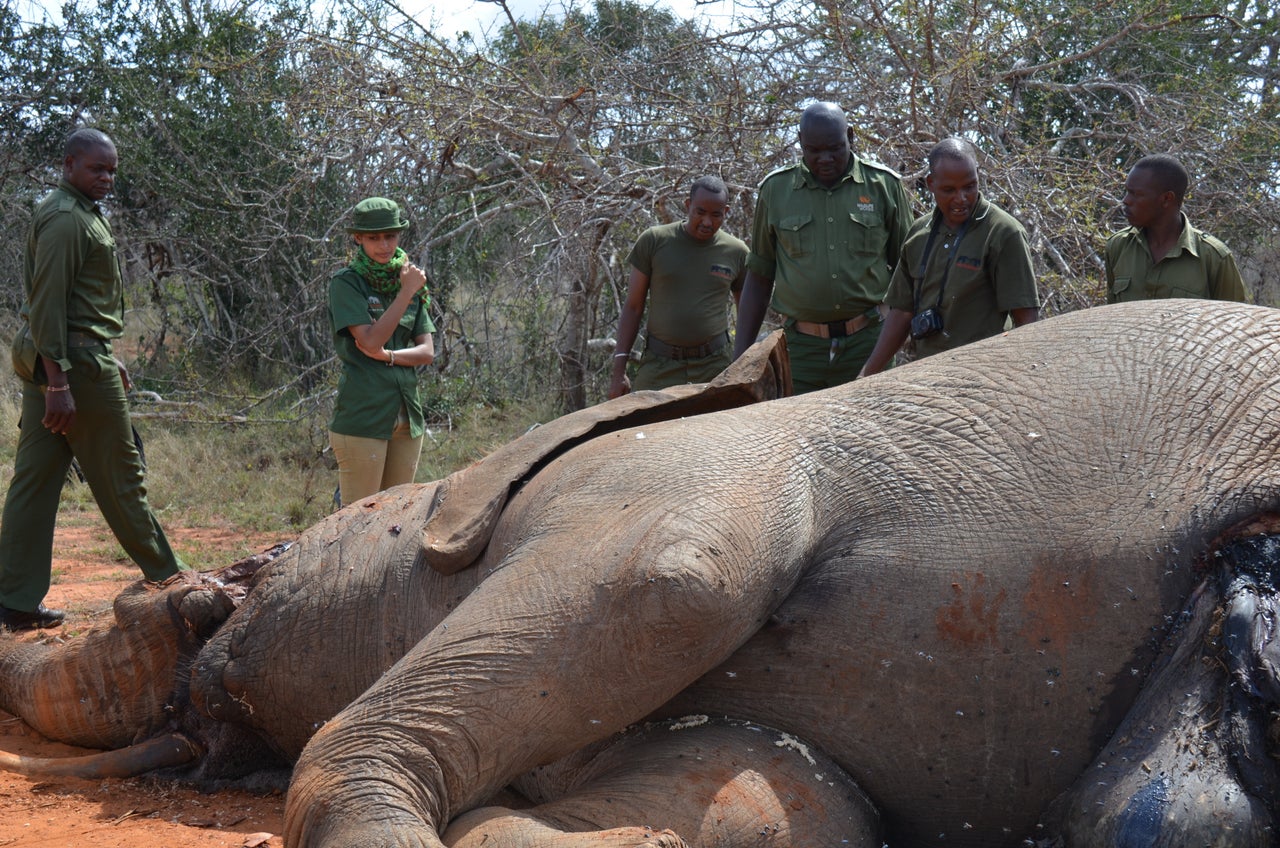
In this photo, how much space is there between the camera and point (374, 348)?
5.48 metres

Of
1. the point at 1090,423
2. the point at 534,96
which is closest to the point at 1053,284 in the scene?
the point at 534,96

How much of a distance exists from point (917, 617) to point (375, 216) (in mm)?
3599

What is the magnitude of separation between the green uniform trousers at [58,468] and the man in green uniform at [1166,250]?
4.38 metres

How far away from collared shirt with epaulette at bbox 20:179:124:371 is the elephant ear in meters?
3.06

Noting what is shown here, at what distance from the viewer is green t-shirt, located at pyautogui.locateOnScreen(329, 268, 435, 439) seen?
18.1 feet

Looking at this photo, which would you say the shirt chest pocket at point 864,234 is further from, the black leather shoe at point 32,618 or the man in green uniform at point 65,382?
the black leather shoe at point 32,618

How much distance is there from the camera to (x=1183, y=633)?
243 centimetres

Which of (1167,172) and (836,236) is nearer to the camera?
(1167,172)

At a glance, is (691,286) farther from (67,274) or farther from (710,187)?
(67,274)

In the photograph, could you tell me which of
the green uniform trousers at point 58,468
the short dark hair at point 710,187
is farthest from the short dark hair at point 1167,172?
the green uniform trousers at point 58,468

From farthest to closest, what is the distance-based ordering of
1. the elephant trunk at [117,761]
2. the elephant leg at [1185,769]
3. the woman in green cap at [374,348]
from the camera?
the woman in green cap at [374,348] < the elephant trunk at [117,761] < the elephant leg at [1185,769]

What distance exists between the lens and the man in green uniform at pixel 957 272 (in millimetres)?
4480

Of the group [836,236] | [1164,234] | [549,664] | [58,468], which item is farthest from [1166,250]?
[58,468]

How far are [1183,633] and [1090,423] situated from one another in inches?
18.7
